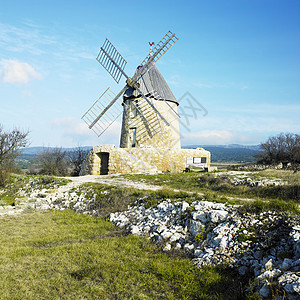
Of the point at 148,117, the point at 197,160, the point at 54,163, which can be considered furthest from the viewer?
the point at 54,163

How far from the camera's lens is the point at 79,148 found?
26.0 m

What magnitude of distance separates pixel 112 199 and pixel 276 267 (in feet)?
22.2

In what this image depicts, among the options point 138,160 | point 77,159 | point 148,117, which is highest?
point 148,117

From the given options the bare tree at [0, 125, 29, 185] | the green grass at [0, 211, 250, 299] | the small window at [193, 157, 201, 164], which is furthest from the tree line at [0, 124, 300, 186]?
the green grass at [0, 211, 250, 299]

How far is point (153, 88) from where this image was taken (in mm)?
19984

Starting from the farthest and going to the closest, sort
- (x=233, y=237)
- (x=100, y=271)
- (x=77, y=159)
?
(x=77, y=159) → (x=233, y=237) → (x=100, y=271)

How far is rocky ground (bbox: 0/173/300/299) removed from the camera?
11.7ft

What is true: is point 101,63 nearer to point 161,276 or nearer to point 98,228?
point 98,228

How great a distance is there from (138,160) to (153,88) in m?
6.54

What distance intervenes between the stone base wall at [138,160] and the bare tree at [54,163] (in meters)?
6.12

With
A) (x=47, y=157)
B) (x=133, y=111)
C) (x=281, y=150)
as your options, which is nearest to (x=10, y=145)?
(x=47, y=157)

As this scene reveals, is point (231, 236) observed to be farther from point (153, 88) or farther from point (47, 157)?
point (47, 157)

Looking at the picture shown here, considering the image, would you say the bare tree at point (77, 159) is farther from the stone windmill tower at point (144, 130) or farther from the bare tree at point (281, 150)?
the bare tree at point (281, 150)

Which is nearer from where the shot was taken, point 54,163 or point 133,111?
point 133,111
